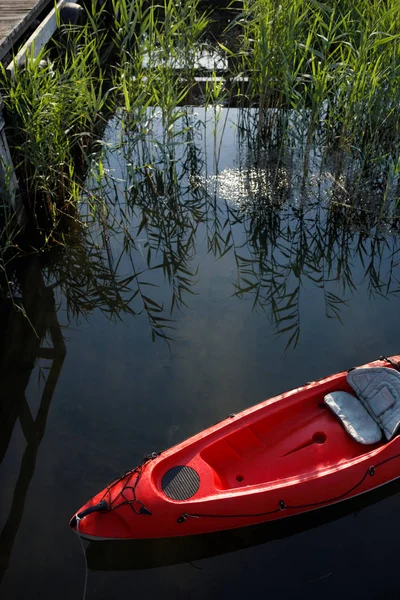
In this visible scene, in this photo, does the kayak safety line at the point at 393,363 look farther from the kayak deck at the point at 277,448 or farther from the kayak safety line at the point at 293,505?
the kayak safety line at the point at 293,505

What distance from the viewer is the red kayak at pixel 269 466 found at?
3342 millimetres

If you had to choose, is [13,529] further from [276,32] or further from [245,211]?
[276,32]

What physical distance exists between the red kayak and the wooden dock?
3.83 meters

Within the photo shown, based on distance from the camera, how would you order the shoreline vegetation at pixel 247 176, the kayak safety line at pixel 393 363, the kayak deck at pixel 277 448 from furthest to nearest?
the shoreline vegetation at pixel 247 176 < the kayak safety line at pixel 393 363 < the kayak deck at pixel 277 448

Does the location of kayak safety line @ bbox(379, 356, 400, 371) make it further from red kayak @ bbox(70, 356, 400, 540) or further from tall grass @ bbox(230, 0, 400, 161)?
tall grass @ bbox(230, 0, 400, 161)

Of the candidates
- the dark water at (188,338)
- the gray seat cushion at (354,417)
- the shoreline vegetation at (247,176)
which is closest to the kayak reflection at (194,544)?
the dark water at (188,338)

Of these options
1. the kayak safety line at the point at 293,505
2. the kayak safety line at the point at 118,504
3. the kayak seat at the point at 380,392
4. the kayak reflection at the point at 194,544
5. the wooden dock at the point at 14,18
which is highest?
the wooden dock at the point at 14,18

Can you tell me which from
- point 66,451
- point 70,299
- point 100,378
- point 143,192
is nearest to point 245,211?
point 143,192

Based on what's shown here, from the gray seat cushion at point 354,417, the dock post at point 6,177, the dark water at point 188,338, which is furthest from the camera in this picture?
the dock post at point 6,177

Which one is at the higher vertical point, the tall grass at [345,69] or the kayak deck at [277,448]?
the tall grass at [345,69]

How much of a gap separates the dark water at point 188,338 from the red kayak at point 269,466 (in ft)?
0.49

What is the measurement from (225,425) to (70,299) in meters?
1.94

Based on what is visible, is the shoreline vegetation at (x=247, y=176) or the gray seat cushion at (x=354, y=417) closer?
the gray seat cushion at (x=354, y=417)

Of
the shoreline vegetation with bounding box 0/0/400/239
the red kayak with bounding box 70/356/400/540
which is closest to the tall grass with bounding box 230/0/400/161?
the shoreline vegetation with bounding box 0/0/400/239
